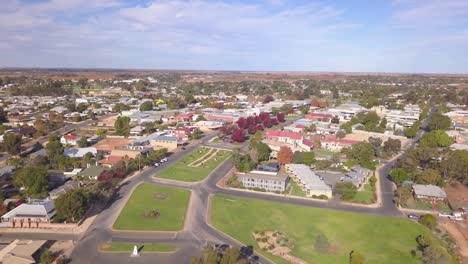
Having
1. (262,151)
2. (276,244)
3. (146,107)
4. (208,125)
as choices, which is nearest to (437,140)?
(262,151)

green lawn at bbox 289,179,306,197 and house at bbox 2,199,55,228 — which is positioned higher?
house at bbox 2,199,55,228

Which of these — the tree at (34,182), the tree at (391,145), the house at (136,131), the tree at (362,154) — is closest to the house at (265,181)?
the tree at (362,154)

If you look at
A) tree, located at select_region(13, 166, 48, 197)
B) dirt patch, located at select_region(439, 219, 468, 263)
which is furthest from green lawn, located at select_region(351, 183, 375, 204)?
tree, located at select_region(13, 166, 48, 197)

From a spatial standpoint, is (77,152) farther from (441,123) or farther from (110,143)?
(441,123)

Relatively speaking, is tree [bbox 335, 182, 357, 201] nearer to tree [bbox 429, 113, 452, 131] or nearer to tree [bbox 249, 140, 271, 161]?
tree [bbox 249, 140, 271, 161]

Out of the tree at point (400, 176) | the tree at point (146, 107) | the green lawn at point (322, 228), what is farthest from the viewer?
the tree at point (146, 107)

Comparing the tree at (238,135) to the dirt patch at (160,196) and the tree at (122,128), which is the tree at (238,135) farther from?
the dirt patch at (160,196)
